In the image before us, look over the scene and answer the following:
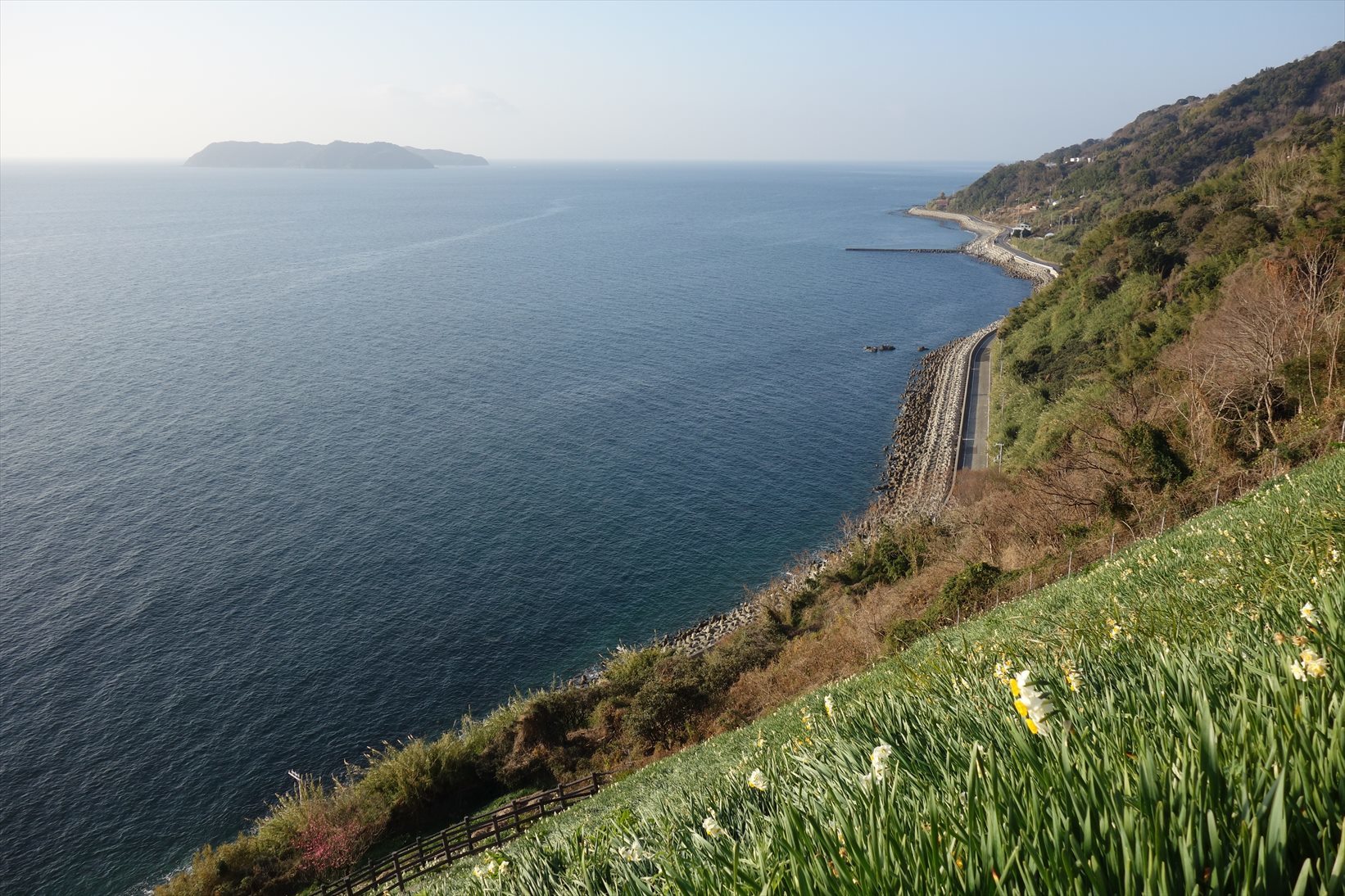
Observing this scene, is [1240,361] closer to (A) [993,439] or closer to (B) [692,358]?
(A) [993,439]

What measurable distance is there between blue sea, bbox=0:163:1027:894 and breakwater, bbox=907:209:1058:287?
20.7 metres

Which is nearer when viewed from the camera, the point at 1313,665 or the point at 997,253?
the point at 1313,665

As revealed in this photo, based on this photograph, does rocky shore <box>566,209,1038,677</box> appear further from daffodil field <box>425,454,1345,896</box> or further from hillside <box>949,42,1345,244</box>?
hillside <box>949,42,1345,244</box>

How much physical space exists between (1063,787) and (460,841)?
21103 mm

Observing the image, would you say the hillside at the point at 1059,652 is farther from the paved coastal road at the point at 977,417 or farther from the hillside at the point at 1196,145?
the hillside at the point at 1196,145

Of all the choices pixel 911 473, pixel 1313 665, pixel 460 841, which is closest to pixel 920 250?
pixel 911 473

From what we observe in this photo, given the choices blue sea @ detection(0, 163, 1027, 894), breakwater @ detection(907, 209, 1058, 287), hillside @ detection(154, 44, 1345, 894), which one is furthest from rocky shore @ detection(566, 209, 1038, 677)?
Answer: breakwater @ detection(907, 209, 1058, 287)

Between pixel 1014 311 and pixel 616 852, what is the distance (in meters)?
75.7

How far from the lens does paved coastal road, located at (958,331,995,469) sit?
51781mm

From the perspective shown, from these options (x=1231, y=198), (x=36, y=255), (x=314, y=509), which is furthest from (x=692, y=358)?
(x=36, y=255)

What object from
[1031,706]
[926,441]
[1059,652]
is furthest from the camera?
[926,441]

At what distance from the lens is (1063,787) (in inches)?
97.2

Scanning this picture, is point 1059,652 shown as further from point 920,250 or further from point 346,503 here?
point 920,250

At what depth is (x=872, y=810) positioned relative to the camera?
269 cm
